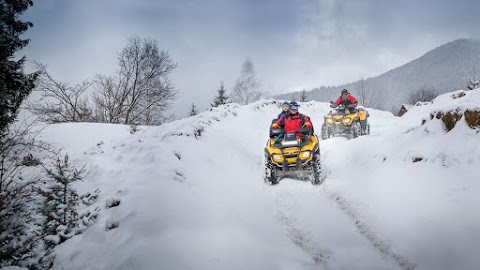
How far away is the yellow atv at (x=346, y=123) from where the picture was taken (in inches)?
441

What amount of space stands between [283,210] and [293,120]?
11.2 feet

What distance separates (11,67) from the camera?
7543 mm

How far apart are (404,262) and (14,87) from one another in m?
9.08

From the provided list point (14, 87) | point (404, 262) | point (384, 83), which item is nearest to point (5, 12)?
point (14, 87)

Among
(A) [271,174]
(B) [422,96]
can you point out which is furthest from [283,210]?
(B) [422,96]

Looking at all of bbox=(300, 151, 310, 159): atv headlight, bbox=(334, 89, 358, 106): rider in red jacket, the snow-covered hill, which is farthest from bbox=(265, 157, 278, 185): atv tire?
the snow-covered hill

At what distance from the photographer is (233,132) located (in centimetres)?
1065

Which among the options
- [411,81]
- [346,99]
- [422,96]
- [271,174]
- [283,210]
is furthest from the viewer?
[411,81]

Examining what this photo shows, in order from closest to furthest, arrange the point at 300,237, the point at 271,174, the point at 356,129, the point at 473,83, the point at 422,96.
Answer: the point at 300,237
the point at 271,174
the point at 356,129
the point at 473,83
the point at 422,96

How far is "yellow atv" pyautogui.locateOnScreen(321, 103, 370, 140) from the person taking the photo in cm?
1120

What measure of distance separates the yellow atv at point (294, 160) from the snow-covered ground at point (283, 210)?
0.25 metres

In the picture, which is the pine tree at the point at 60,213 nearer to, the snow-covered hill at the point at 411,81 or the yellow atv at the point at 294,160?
the yellow atv at the point at 294,160

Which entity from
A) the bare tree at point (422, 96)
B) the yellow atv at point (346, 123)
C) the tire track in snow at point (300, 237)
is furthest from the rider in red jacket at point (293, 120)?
the bare tree at point (422, 96)

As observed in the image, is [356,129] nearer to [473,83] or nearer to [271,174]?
[271,174]
